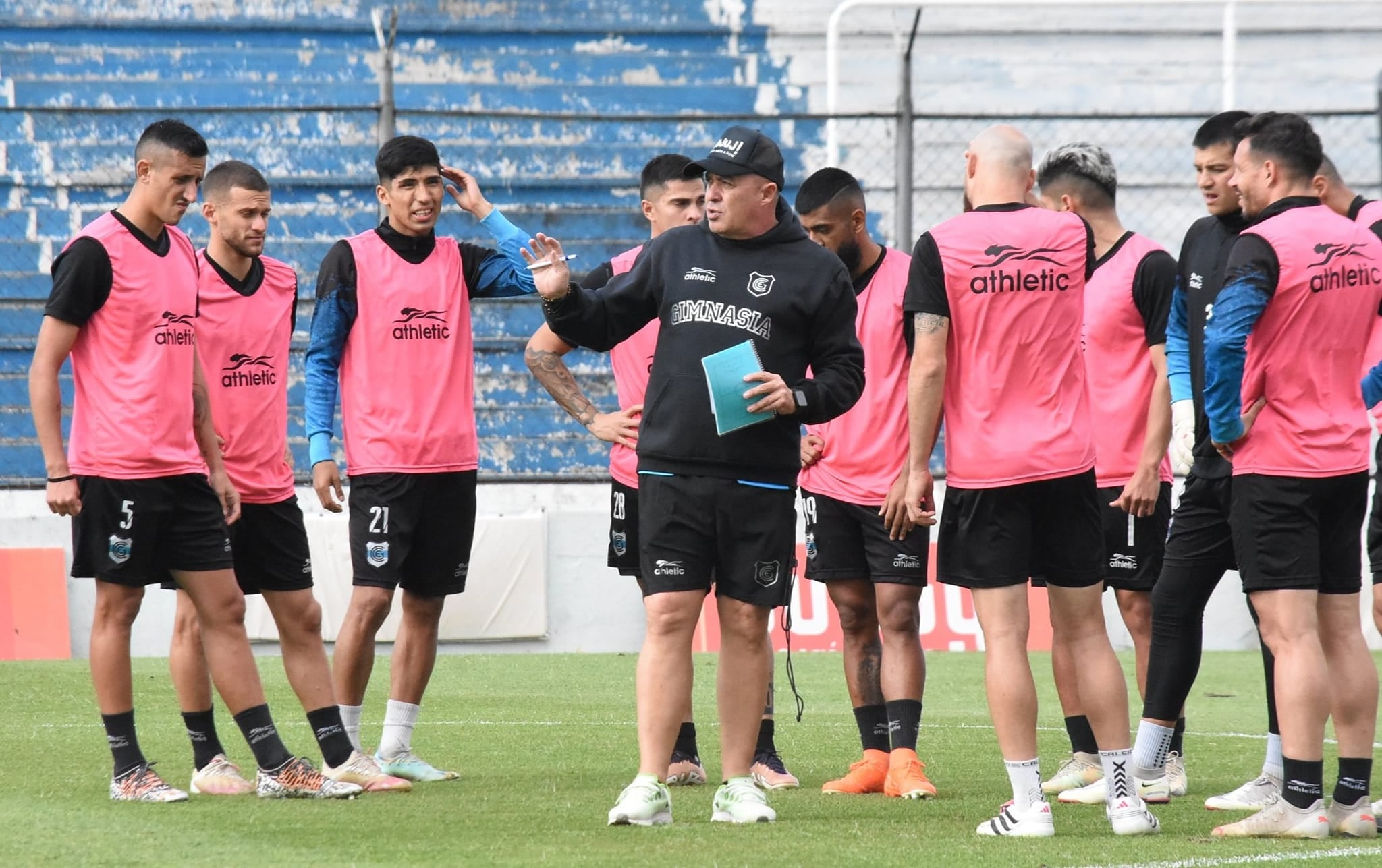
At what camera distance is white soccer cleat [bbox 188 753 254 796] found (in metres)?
5.89

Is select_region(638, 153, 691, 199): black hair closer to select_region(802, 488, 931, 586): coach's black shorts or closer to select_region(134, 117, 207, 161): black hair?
select_region(802, 488, 931, 586): coach's black shorts

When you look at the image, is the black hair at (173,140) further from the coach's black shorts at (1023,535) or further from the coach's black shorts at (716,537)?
the coach's black shorts at (1023,535)

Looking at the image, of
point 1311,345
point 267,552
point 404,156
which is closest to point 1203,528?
point 1311,345

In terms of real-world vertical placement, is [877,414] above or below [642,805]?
above

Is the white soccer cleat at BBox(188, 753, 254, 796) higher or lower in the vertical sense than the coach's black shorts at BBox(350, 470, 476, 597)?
lower

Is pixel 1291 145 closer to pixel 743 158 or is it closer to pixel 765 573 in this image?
pixel 743 158

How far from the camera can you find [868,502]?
6.44m

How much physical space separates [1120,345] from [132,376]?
12.3 feet

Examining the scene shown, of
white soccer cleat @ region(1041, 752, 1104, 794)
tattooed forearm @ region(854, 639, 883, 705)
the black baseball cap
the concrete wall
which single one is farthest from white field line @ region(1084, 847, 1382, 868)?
the concrete wall

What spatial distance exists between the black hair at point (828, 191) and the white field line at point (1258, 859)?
9.18 ft

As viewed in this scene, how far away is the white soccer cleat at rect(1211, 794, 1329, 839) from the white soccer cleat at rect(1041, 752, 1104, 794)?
3.73ft

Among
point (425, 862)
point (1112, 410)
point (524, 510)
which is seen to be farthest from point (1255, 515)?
point (524, 510)

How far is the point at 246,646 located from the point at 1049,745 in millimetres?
3644

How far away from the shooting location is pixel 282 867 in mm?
4480
